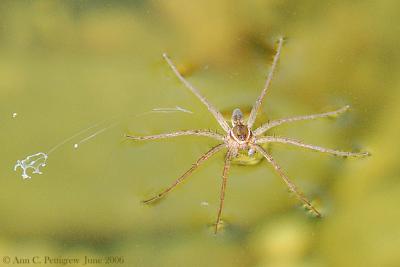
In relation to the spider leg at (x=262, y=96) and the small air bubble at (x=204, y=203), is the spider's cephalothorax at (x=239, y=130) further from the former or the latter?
the small air bubble at (x=204, y=203)

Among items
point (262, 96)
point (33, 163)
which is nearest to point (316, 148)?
point (262, 96)

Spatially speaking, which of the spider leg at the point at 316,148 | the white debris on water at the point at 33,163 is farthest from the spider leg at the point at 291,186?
the white debris on water at the point at 33,163

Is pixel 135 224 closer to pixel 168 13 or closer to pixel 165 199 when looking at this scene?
pixel 165 199

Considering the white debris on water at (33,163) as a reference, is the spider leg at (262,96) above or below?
above

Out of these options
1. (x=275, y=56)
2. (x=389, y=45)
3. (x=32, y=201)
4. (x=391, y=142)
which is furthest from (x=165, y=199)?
(x=389, y=45)

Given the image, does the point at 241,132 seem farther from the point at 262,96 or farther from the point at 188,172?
the point at 188,172

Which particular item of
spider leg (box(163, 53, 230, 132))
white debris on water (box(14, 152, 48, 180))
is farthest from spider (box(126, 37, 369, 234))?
white debris on water (box(14, 152, 48, 180))

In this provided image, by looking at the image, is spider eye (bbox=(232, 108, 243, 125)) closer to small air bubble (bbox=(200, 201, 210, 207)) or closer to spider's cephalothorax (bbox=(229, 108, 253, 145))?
spider's cephalothorax (bbox=(229, 108, 253, 145))

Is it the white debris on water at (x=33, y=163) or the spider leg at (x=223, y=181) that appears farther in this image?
the white debris on water at (x=33, y=163)
